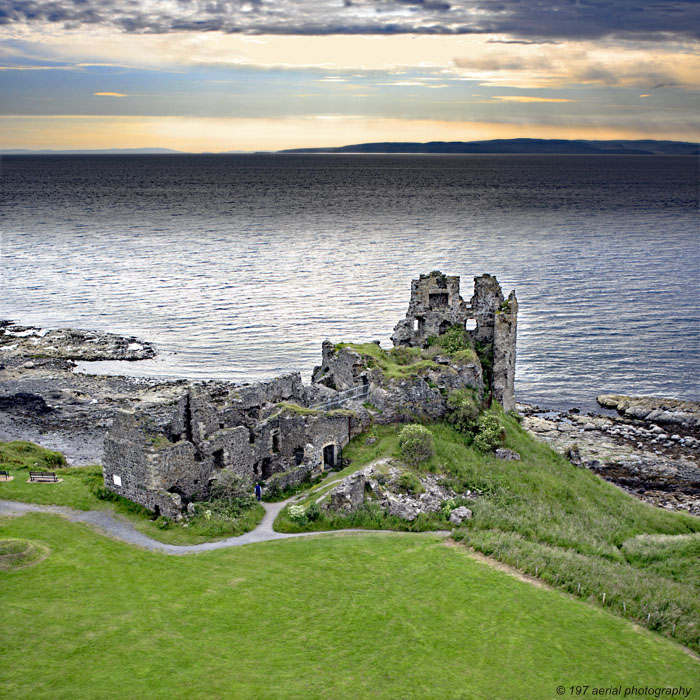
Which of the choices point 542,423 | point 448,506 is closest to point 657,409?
point 542,423

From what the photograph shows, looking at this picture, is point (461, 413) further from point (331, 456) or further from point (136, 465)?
point (136, 465)

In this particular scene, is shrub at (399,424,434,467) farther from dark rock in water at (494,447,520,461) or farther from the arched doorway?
dark rock in water at (494,447,520,461)

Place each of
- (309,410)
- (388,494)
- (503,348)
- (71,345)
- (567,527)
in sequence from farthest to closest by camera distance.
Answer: (71,345) → (503,348) → (309,410) → (567,527) → (388,494)

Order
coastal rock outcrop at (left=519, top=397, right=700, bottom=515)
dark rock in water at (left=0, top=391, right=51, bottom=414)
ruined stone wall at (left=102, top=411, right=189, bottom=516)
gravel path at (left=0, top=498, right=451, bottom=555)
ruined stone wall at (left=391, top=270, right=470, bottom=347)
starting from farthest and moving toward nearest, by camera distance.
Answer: dark rock in water at (left=0, top=391, right=51, bottom=414) → coastal rock outcrop at (left=519, top=397, right=700, bottom=515) → ruined stone wall at (left=391, top=270, right=470, bottom=347) → ruined stone wall at (left=102, top=411, right=189, bottom=516) → gravel path at (left=0, top=498, right=451, bottom=555)

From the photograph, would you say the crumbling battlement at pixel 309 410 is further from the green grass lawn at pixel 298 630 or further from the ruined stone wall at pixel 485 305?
the green grass lawn at pixel 298 630

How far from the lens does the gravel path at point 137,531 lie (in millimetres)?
33312

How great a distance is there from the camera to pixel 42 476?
129 feet

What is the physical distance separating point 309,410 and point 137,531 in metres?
12.3

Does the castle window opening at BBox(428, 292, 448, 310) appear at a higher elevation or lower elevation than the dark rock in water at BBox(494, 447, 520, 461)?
higher

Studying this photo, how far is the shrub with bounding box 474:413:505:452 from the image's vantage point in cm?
4566

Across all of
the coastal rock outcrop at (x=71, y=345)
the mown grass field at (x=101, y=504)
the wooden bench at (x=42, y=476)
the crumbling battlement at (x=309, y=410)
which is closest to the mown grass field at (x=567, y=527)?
the crumbling battlement at (x=309, y=410)

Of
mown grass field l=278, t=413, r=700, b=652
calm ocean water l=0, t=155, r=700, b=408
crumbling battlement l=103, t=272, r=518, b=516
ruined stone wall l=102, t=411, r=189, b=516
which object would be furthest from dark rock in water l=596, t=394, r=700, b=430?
ruined stone wall l=102, t=411, r=189, b=516

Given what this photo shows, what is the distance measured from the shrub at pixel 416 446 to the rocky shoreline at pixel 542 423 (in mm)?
17143

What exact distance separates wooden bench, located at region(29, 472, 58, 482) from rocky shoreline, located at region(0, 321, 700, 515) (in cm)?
1437
